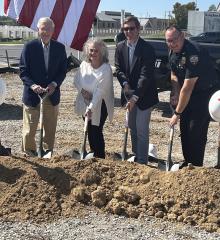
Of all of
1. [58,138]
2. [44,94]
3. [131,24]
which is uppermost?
[131,24]

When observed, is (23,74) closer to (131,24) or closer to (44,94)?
(44,94)

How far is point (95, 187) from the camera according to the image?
5.30 metres

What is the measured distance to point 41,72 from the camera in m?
6.32

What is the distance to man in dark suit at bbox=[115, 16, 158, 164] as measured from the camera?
6.00 m

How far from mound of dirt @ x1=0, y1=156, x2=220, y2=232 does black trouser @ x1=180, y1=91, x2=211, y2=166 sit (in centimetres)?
88

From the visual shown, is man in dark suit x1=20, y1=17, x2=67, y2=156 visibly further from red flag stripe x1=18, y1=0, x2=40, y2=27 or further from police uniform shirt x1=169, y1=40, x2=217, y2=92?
red flag stripe x1=18, y1=0, x2=40, y2=27

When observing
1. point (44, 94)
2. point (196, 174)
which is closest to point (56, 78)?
point (44, 94)

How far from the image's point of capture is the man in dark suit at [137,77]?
600 centimetres

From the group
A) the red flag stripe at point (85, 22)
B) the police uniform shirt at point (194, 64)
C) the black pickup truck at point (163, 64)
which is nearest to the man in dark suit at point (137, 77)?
the police uniform shirt at point (194, 64)

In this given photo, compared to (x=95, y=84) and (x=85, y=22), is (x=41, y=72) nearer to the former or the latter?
(x=95, y=84)

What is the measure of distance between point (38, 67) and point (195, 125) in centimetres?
186

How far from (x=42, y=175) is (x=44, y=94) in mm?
1201

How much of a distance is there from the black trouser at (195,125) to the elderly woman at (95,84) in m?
0.86

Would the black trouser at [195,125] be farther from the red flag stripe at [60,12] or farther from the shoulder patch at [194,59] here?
the red flag stripe at [60,12]
